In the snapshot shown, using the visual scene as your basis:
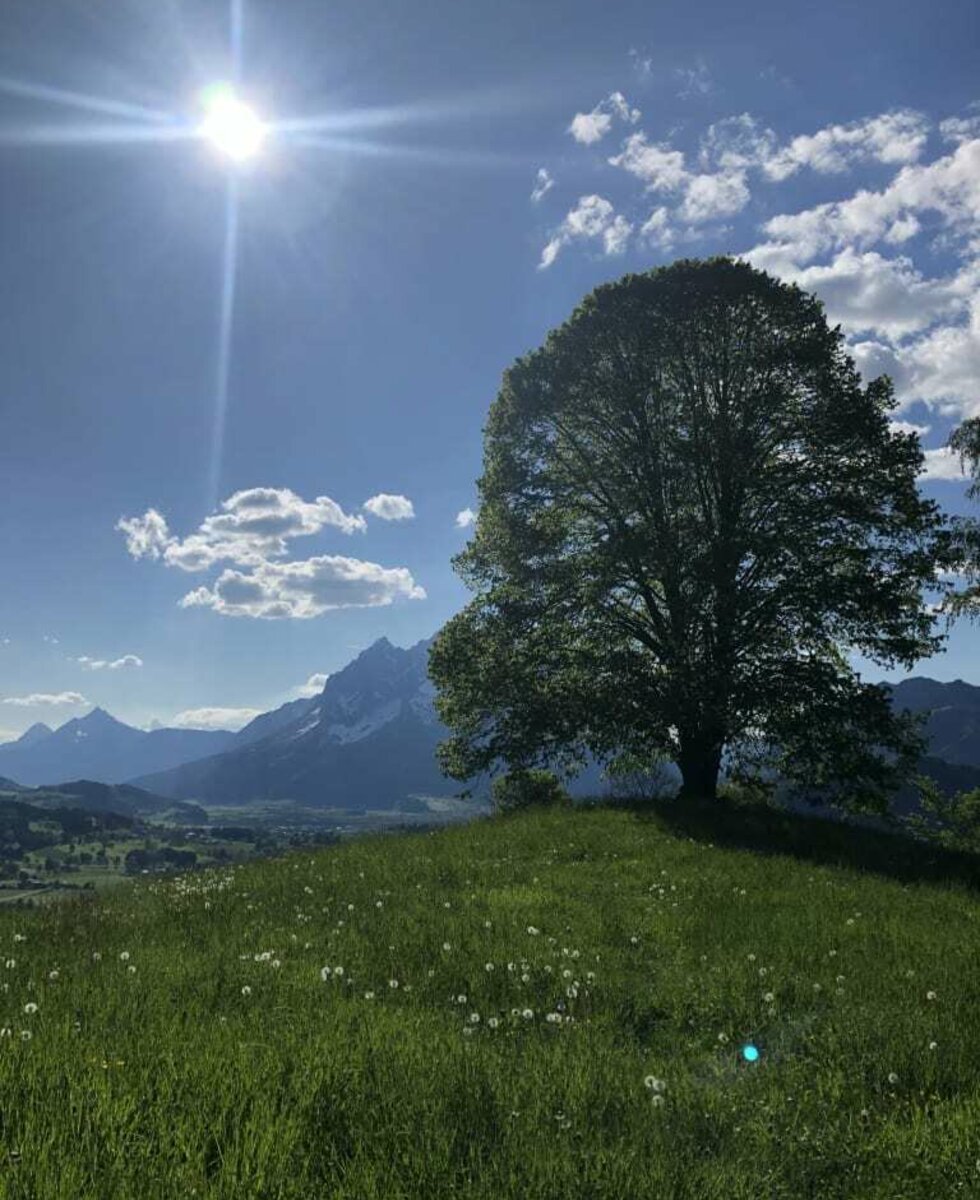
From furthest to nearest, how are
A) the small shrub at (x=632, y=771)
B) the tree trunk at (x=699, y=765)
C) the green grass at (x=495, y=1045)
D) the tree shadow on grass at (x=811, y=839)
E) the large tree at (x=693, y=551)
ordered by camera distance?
1. the small shrub at (x=632, y=771)
2. the tree trunk at (x=699, y=765)
3. the large tree at (x=693, y=551)
4. the tree shadow on grass at (x=811, y=839)
5. the green grass at (x=495, y=1045)

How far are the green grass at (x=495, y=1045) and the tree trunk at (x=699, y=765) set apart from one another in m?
11.0

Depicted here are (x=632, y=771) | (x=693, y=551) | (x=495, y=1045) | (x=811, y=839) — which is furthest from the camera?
(x=632, y=771)

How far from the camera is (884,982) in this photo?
24.6 feet

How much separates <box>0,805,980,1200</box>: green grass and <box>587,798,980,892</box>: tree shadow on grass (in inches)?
121

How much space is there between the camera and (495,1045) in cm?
573

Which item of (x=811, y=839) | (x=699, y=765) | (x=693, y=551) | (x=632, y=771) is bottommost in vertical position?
(x=811, y=839)

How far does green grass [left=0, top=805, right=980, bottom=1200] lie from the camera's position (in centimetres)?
385

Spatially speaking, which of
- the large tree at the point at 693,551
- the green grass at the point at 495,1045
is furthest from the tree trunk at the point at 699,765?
the green grass at the point at 495,1045

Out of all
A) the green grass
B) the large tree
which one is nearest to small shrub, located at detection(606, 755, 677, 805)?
the large tree

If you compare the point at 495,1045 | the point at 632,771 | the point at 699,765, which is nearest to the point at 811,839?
the point at 699,765

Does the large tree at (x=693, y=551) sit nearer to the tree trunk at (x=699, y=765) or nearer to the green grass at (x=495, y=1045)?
the tree trunk at (x=699, y=765)

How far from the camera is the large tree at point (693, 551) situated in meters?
20.8

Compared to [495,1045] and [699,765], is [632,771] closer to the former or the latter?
[699,765]

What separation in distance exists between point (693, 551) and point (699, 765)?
6.50 meters
